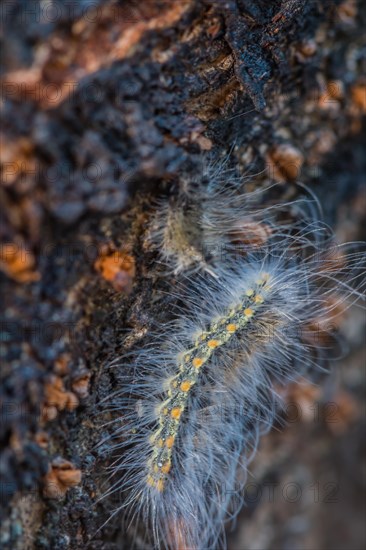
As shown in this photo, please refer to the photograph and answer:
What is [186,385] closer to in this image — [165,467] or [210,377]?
[210,377]

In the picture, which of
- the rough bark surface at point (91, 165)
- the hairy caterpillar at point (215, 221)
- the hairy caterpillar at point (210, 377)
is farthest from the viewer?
the hairy caterpillar at point (210, 377)

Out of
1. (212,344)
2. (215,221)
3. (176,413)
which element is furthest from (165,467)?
(215,221)

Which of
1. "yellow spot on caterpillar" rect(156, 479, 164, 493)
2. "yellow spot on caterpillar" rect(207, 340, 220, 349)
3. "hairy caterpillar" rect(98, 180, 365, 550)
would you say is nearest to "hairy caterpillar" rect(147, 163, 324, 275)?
"hairy caterpillar" rect(98, 180, 365, 550)

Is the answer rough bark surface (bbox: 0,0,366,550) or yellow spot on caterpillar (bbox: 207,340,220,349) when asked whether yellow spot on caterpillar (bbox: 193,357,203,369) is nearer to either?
yellow spot on caterpillar (bbox: 207,340,220,349)

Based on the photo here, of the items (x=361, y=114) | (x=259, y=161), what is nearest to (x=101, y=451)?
(x=259, y=161)

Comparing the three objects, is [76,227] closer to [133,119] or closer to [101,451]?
[133,119]

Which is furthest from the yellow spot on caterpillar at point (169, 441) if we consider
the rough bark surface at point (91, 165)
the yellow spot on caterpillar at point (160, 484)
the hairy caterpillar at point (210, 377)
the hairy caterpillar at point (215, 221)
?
the hairy caterpillar at point (215, 221)

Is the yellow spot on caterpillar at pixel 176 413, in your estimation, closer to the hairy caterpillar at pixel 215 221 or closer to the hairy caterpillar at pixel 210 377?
the hairy caterpillar at pixel 210 377
